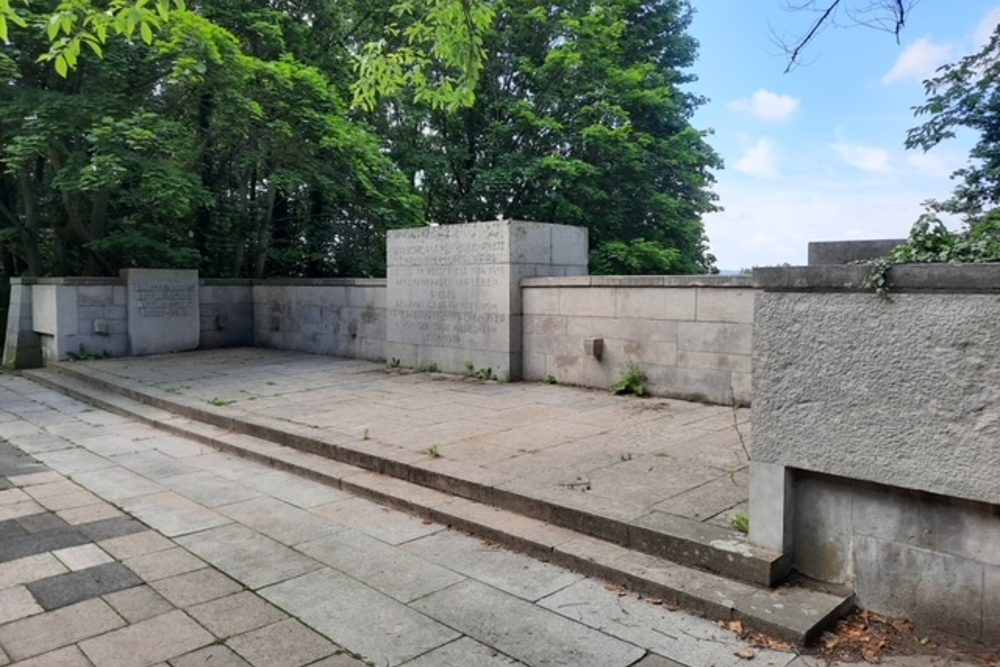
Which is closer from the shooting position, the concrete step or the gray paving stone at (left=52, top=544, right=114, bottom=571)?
the concrete step

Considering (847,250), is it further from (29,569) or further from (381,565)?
(29,569)

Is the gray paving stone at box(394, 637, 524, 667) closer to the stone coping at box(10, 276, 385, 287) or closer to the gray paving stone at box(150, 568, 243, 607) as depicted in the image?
the gray paving stone at box(150, 568, 243, 607)

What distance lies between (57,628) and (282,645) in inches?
36.9

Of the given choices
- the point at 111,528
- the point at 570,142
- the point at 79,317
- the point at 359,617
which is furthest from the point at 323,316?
the point at 570,142

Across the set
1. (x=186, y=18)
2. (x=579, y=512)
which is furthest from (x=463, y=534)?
(x=186, y=18)

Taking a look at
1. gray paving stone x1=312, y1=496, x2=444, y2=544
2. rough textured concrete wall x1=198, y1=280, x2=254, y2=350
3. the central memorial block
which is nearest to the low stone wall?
gray paving stone x1=312, y1=496, x2=444, y2=544

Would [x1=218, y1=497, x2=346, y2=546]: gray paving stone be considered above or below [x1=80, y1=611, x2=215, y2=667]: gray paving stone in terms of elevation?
above

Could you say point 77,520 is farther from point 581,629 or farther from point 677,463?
point 677,463

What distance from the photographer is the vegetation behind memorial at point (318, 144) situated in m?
9.97

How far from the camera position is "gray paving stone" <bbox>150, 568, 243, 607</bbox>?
2928mm

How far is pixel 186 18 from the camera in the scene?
916 cm

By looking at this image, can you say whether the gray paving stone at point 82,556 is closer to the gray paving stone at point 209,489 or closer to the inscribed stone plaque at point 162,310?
the gray paving stone at point 209,489

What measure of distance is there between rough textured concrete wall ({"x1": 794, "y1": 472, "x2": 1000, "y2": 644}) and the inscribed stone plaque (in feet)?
35.1

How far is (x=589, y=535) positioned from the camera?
11.1ft
